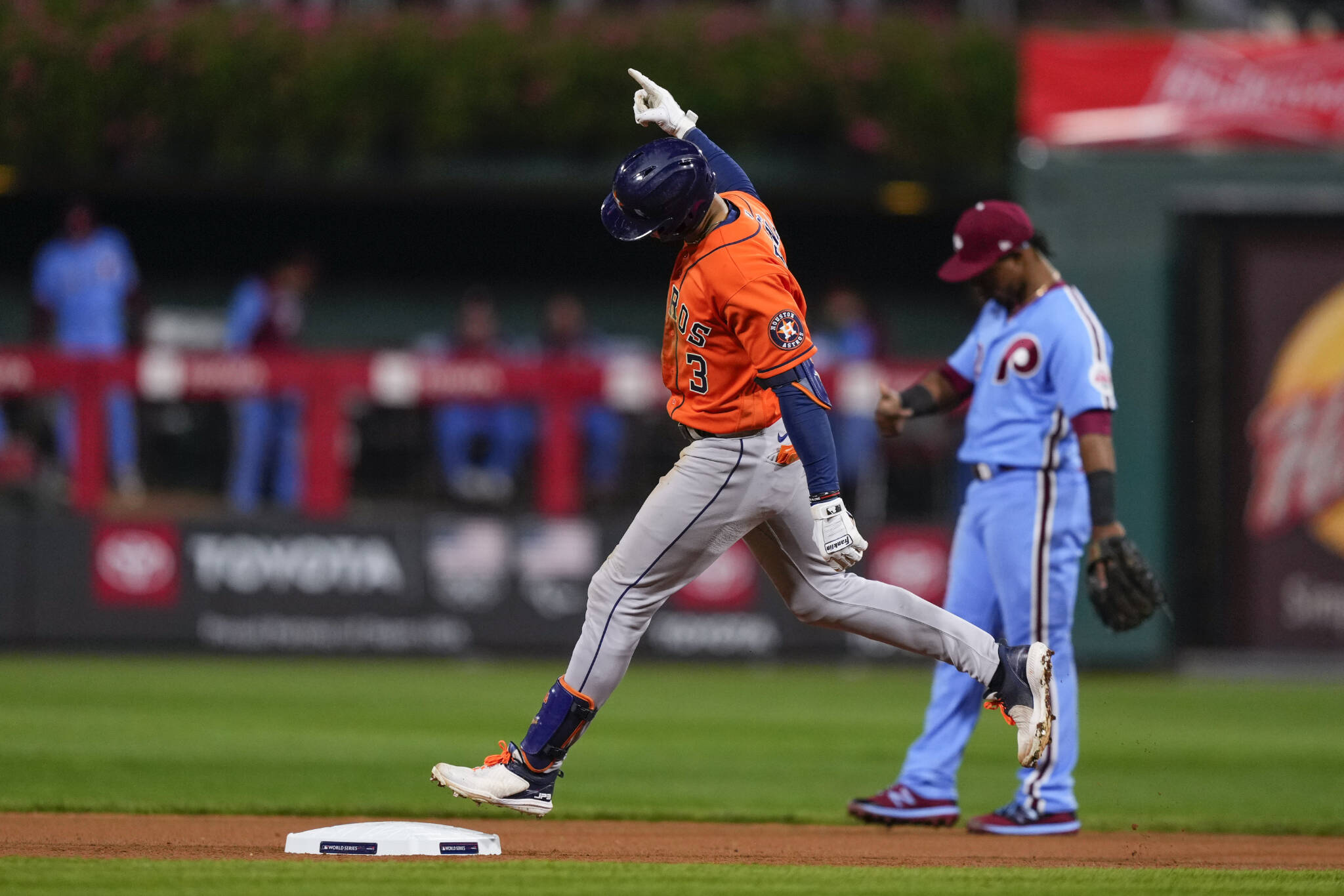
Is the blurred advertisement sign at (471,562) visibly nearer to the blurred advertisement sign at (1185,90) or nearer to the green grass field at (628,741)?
the green grass field at (628,741)

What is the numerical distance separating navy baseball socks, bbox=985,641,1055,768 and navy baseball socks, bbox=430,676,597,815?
129 cm

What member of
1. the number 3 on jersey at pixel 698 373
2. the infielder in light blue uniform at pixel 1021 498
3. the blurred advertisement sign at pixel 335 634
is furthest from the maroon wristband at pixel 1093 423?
the blurred advertisement sign at pixel 335 634

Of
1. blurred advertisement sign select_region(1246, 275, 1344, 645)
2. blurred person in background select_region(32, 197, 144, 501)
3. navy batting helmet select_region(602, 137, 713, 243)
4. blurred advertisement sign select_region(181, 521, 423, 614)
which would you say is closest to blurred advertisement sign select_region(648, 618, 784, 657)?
blurred advertisement sign select_region(181, 521, 423, 614)

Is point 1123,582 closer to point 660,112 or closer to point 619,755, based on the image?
point 660,112

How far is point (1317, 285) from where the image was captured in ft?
41.5

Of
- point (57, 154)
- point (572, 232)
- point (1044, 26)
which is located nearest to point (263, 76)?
point (57, 154)

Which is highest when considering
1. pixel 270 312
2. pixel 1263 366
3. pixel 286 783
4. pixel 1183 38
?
pixel 1183 38

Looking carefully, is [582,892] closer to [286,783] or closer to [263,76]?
[286,783]

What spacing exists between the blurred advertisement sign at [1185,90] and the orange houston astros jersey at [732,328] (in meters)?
7.95

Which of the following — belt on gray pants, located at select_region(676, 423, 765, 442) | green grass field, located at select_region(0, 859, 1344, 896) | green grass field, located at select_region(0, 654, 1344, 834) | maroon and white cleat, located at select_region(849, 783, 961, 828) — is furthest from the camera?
green grass field, located at select_region(0, 654, 1344, 834)

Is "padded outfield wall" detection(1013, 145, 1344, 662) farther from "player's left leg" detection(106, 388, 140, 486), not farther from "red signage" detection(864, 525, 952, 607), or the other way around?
"player's left leg" detection(106, 388, 140, 486)

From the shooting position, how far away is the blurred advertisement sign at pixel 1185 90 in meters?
12.8

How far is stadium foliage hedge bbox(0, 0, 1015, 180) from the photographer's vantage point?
1562cm

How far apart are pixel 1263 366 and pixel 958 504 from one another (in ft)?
7.68
